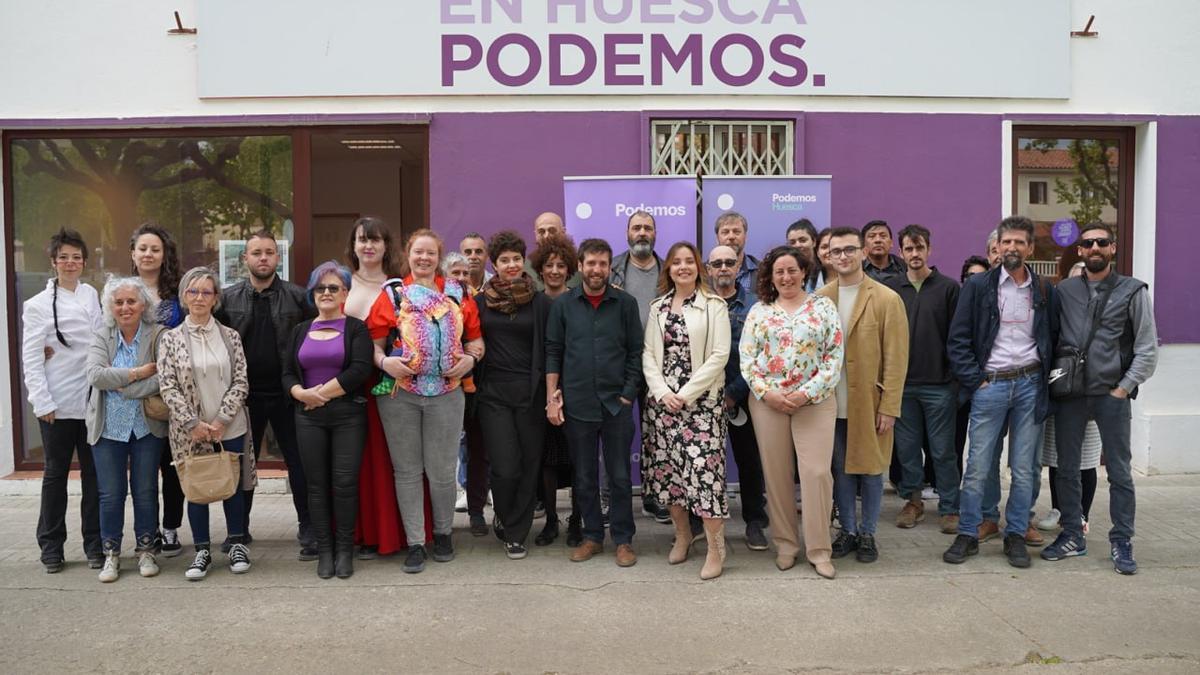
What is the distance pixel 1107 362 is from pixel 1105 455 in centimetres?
59

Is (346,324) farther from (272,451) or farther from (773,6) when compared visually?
(773,6)

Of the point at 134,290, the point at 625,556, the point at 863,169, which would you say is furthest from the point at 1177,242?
the point at 134,290

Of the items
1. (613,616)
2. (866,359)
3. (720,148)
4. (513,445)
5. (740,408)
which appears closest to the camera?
(613,616)

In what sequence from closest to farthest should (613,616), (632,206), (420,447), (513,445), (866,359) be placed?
(613,616) < (866,359) < (420,447) < (513,445) < (632,206)

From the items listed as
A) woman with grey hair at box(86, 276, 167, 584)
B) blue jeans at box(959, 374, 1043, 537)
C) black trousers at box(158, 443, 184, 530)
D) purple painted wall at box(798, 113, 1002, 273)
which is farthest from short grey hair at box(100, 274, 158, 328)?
purple painted wall at box(798, 113, 1002, 273)

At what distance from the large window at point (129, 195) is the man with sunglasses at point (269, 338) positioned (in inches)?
88.9

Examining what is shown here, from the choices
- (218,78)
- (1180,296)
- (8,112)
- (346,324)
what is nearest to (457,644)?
(346,324)

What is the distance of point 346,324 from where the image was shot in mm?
4883

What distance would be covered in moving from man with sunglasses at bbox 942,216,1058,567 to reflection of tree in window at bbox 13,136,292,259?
17.5ft

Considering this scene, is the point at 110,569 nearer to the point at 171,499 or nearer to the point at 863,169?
the point at 171,499

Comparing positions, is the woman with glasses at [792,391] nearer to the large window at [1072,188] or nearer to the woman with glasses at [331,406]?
A: the woman with glasses at [331,406]

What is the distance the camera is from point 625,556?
16.9ft

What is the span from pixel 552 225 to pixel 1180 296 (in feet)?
17.4

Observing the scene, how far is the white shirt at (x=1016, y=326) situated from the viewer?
16.8ft
